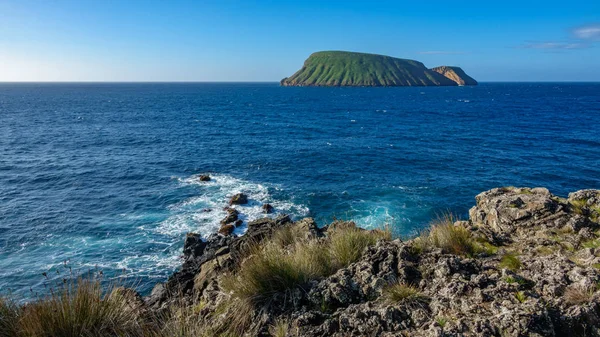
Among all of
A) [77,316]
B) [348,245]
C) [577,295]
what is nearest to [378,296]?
[348,245]

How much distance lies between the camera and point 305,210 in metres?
31.0

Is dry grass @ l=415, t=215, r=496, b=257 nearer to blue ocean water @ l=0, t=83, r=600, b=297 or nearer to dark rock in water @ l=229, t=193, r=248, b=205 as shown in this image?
blue ocean water @ l=0, t=83, r=600, b=297

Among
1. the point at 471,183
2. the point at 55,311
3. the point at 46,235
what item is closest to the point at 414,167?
the point at 471,183

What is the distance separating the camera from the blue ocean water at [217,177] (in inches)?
1018

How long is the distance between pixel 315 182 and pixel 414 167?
47.3 ft

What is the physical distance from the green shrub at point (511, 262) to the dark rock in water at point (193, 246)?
754 inches

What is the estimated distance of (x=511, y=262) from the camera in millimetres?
7457

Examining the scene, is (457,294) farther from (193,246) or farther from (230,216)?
(230,216)

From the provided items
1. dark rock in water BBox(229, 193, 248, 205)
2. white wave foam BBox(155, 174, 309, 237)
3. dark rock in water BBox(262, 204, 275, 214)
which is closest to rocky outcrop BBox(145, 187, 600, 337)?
white wave foam BBox(155, 174, 309, 237)

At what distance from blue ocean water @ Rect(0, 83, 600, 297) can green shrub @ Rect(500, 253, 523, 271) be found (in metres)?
3.81

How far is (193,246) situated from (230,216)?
6.08 m

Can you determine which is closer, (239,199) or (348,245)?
(348,245)

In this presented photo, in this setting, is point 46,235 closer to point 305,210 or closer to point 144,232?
point 144,232

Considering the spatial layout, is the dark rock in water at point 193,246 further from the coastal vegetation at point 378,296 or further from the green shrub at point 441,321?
the green shrub at point 441,321
